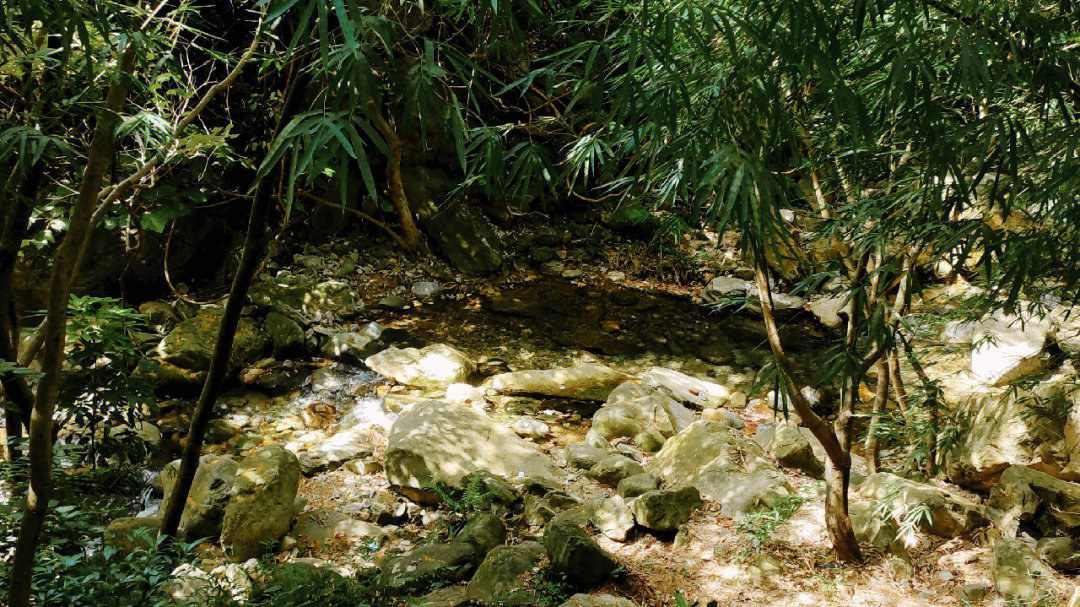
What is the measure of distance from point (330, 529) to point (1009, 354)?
453 cm

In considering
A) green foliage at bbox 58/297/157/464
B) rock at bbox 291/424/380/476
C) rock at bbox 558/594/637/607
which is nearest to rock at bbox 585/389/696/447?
rock at bbox 291/424/380/476

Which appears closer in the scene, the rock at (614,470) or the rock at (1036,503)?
the rock at (1036,503)

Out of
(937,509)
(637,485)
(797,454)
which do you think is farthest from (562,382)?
(937,509)

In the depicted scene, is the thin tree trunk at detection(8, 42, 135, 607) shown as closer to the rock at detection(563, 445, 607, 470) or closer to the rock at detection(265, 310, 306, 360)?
the rock at detection(563, 445, 607, 470)

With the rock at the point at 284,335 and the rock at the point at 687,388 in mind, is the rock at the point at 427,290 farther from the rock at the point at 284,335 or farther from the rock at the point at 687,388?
the rock at the point at 687,388

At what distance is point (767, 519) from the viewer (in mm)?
2586

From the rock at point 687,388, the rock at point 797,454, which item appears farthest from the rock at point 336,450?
the rock at point 797,454

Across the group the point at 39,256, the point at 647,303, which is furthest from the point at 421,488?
the point at 647,303

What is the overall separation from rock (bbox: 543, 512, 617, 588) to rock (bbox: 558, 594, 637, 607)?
0.30ft

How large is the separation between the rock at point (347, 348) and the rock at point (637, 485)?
2952 mm

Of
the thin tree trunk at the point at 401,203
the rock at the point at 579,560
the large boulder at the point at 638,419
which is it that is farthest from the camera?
the thin tree trunk at the point at 401,203

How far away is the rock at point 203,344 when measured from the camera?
4531mm

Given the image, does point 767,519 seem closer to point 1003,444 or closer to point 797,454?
point 797,454

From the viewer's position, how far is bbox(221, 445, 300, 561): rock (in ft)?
8.32
